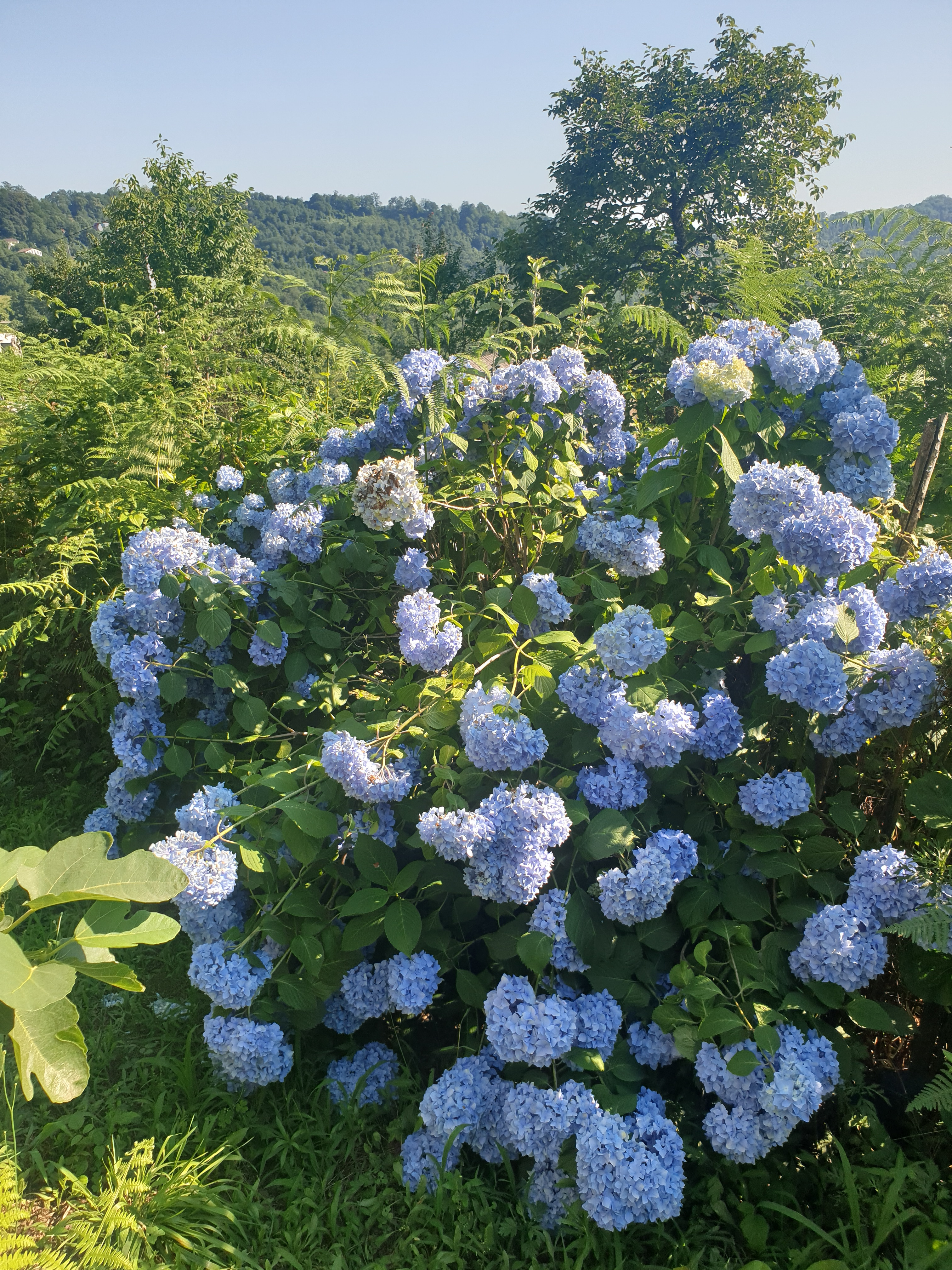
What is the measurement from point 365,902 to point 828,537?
135cm

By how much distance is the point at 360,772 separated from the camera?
5.59 ft

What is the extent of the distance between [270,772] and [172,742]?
838 mm

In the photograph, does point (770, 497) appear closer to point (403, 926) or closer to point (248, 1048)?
point (403, 926)

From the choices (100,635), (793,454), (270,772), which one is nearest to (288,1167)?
(270,772)

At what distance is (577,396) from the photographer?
273 centimetres

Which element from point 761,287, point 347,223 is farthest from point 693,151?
point 347,223

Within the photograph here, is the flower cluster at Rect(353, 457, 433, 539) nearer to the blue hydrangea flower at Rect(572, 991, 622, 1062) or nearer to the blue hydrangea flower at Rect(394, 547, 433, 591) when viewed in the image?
the blue hydrangea flower at Rect(394, 547, 433, 591)

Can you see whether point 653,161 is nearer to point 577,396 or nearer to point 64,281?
point 577,396

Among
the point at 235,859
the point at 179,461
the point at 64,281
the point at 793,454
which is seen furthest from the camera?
the point at 64,281

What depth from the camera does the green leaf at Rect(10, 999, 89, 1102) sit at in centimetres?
94

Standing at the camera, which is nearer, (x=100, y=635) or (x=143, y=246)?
(x=100, y=635)

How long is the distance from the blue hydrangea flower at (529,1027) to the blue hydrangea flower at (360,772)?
50cm

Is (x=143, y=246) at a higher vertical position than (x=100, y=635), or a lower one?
higher

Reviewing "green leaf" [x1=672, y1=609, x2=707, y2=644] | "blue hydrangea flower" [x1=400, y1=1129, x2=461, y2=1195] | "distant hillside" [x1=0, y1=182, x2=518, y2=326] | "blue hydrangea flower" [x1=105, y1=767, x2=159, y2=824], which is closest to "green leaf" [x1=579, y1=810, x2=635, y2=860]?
"green leaf" [x1=672, y1=609, x2=707, y2=644]
